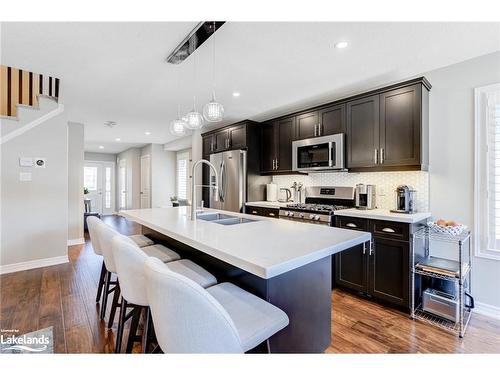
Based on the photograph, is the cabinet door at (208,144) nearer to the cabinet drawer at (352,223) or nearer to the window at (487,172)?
the cabinet drawer at (352,223)

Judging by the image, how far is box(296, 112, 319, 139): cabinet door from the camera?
3.39 meters

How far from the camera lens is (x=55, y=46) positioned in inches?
85.4

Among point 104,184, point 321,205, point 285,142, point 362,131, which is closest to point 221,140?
point 285,142

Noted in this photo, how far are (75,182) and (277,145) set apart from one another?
4.12 metres

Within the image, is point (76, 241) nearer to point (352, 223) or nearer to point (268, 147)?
point (268, 147)

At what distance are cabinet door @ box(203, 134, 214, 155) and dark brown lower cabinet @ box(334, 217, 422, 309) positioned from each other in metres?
3.06

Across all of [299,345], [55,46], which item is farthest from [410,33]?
[55,46]

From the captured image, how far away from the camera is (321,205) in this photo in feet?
11.1

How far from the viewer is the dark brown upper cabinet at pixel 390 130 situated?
2.45m

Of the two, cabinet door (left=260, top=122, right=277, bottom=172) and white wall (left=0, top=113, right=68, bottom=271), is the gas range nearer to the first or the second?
cabinet door (left=260, top=122, right=277, bottom=172)

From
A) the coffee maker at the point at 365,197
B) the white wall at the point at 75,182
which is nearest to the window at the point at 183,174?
the white wall at the point at 75,182

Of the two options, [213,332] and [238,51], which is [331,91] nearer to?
Result: [238,51]

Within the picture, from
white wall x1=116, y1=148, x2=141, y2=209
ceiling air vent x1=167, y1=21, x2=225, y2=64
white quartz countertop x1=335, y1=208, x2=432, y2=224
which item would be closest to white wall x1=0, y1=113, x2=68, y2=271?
ceiling air vent x1=167, y1=21, x2=225, y2=64
